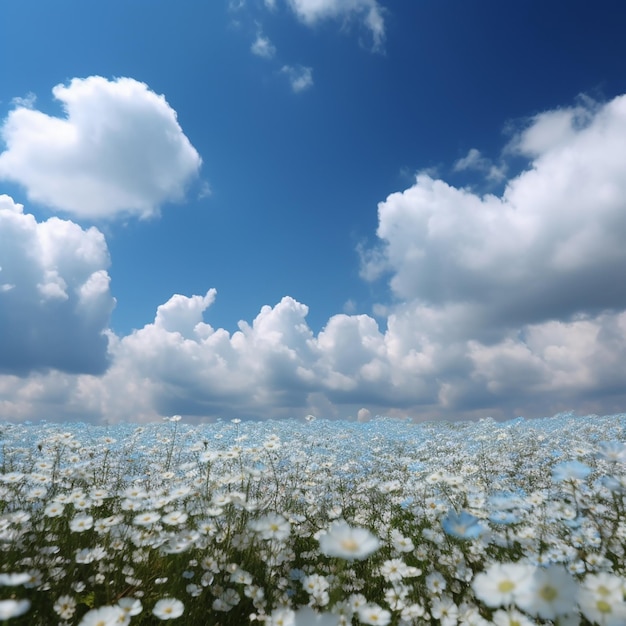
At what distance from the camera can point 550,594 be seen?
1.70 meters

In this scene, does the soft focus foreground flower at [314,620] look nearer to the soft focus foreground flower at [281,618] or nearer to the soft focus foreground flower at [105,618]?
the soft focus foreground flower at [281,618]

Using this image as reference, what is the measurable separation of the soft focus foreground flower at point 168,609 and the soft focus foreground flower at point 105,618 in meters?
0.40

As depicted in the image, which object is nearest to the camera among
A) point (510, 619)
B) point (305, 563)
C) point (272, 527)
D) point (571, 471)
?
point (510, 619)

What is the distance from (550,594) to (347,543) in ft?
2.57

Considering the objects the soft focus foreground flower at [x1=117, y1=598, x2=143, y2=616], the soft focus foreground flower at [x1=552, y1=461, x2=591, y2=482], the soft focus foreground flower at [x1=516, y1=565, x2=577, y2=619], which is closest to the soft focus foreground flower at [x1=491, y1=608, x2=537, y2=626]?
the soft focus foreground flower at [x1=516, y1=565, x2=577, y2=619]

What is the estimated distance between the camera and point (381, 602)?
396 cm

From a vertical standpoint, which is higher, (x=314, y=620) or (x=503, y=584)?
(x=503, y=584)

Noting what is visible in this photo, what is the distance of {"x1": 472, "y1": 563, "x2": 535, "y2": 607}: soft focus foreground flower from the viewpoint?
1.82 m

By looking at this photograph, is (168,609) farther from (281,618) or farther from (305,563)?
(305,563)

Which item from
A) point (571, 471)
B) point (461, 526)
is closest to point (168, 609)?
point (461, 526)

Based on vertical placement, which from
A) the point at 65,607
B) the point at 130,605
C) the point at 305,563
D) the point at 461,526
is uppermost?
the point at 461,526

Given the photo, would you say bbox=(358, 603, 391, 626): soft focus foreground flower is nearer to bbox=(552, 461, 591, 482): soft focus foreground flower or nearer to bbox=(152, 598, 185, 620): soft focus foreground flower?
bbox=(152, 598, 185, 620): soft focus foreground flower

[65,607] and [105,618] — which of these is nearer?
[105,618]

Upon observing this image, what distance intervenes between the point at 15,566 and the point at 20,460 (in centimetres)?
784
